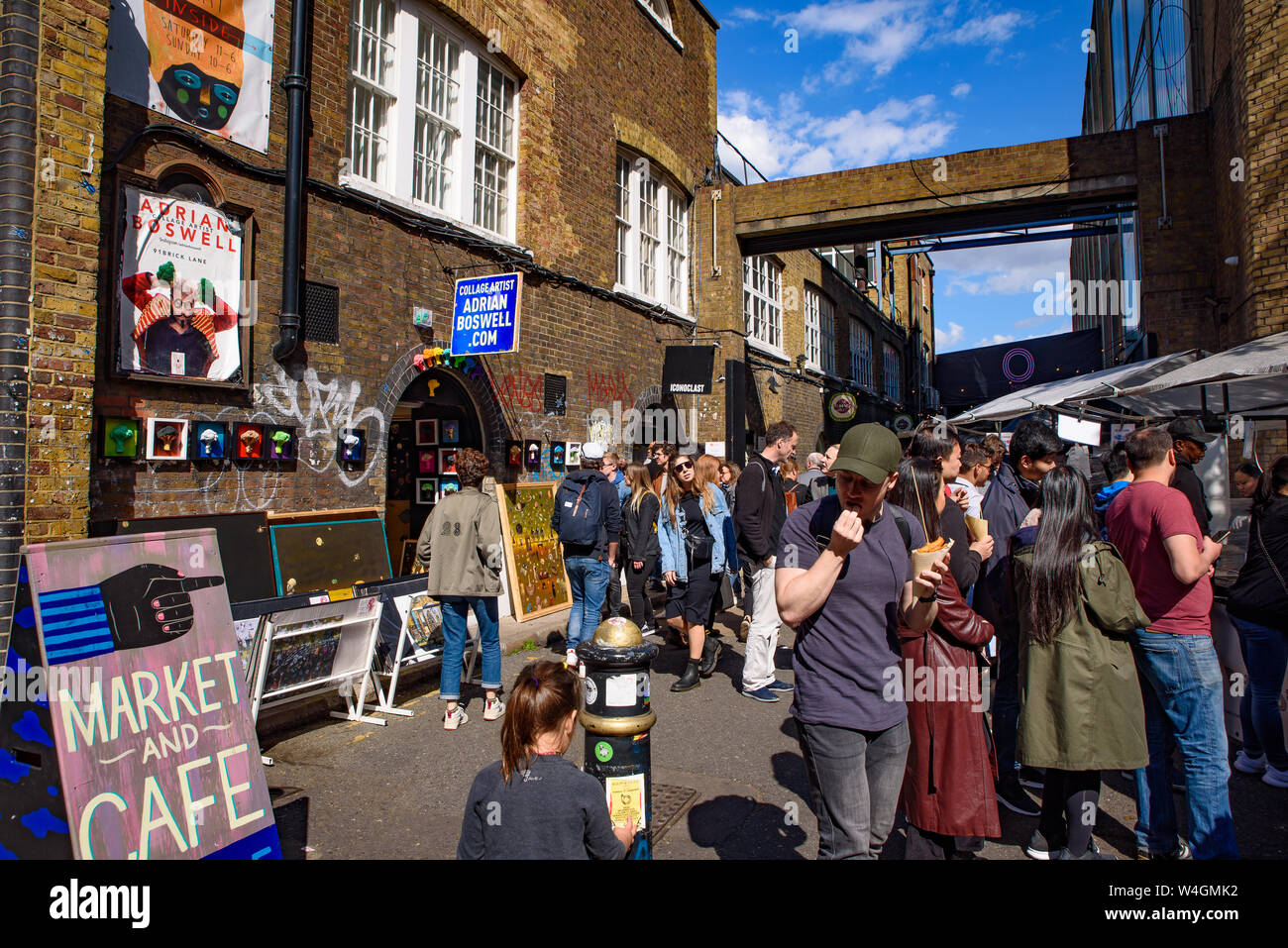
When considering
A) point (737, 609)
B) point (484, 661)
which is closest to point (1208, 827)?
point (484, 661)

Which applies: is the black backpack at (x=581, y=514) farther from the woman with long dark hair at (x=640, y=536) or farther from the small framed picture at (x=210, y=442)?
the small framed picture at (x=210, y=442)

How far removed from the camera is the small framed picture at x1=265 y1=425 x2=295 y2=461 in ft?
21.1

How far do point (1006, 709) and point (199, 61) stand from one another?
7382mm

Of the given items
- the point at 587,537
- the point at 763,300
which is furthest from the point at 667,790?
the point at 763,300

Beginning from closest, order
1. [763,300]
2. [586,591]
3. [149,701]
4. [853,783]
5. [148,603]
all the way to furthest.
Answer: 1. [853,783]
2. [149,701]
3. [148,603]
4. [586,591]
5. [763,300]

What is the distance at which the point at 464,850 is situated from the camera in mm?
2301

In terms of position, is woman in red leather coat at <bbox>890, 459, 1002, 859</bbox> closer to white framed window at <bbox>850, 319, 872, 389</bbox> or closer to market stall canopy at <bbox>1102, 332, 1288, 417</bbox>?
market stall canopy at <bbox>1102, 332, 1288, 417</bbox>

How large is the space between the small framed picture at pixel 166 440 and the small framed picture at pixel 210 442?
0.09 meters

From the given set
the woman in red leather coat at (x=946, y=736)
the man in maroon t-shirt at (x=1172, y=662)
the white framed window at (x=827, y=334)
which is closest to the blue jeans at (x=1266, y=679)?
the man in maroon t-shirt at (x=1172, y=662)

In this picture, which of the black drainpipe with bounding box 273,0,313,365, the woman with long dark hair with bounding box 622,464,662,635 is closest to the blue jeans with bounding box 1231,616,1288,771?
the woman with long dark hair with bounding box 622,464,662,635

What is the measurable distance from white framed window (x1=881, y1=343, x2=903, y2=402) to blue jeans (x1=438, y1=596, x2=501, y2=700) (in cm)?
2434

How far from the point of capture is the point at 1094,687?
3.13 m

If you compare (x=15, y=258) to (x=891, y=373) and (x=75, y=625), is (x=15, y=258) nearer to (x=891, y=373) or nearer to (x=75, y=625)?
(x=75, y=625)

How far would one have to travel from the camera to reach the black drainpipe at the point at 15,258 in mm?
4578
